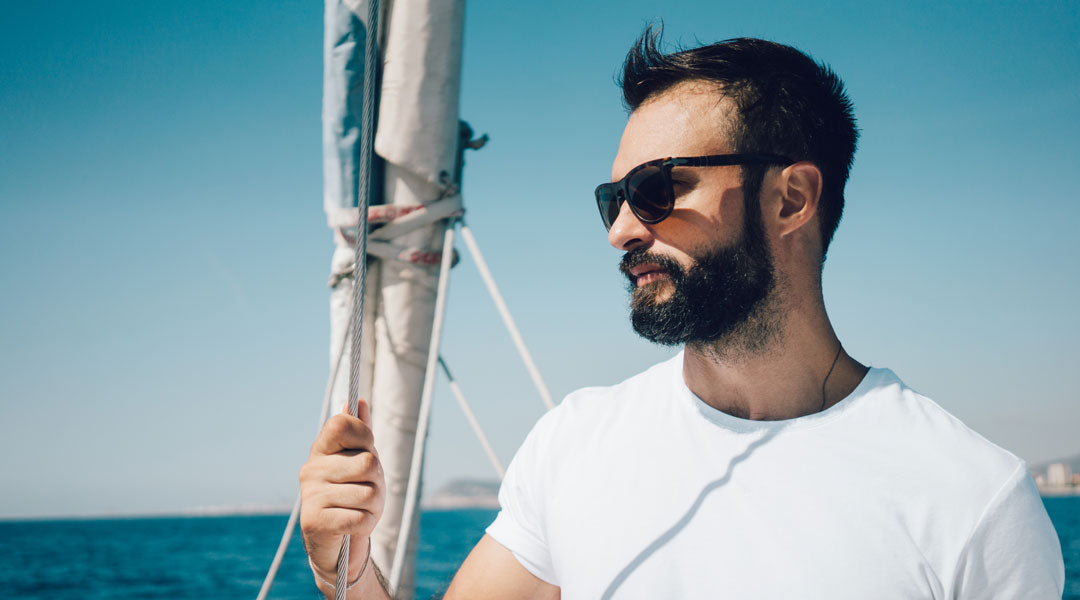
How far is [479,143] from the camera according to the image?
3197 millimetres

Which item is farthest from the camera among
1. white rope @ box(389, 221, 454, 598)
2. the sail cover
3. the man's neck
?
the sail cover

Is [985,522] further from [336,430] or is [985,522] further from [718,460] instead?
[336,430]

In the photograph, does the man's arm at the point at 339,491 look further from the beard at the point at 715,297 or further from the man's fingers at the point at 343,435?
the beard at the point at 715,297

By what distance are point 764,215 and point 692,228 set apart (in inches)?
7.3

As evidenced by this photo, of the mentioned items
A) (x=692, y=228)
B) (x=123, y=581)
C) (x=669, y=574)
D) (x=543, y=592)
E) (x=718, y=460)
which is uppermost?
(x=692, y=228)

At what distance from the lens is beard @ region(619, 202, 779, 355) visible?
1537mm

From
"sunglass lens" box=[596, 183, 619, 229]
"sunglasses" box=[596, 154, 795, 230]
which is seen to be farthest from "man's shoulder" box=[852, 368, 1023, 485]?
"sunglass lens" box=[596, 183, 619, 229]

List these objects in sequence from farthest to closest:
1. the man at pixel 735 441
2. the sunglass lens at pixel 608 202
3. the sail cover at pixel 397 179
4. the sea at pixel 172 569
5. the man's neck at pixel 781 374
Result: the sea at pixel 172 569, the sail cover at pixel 397 179, the sunglass lens at pixel 608 202, the man's neck at pixel 781 374, the man at pixel 735 441

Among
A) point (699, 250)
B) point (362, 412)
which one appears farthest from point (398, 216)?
point (362, 412)

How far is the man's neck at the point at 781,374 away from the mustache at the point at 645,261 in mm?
187

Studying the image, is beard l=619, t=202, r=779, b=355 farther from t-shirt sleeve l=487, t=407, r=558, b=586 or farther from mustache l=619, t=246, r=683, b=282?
t-shirt sleeve l=487, t=407, r=558, b=586

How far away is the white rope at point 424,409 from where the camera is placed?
8.86ft

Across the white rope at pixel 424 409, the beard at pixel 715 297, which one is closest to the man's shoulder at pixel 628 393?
the beard at pixel 715 297

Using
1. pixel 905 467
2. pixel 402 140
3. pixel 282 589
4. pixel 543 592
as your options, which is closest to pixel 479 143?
pixel 402 140
